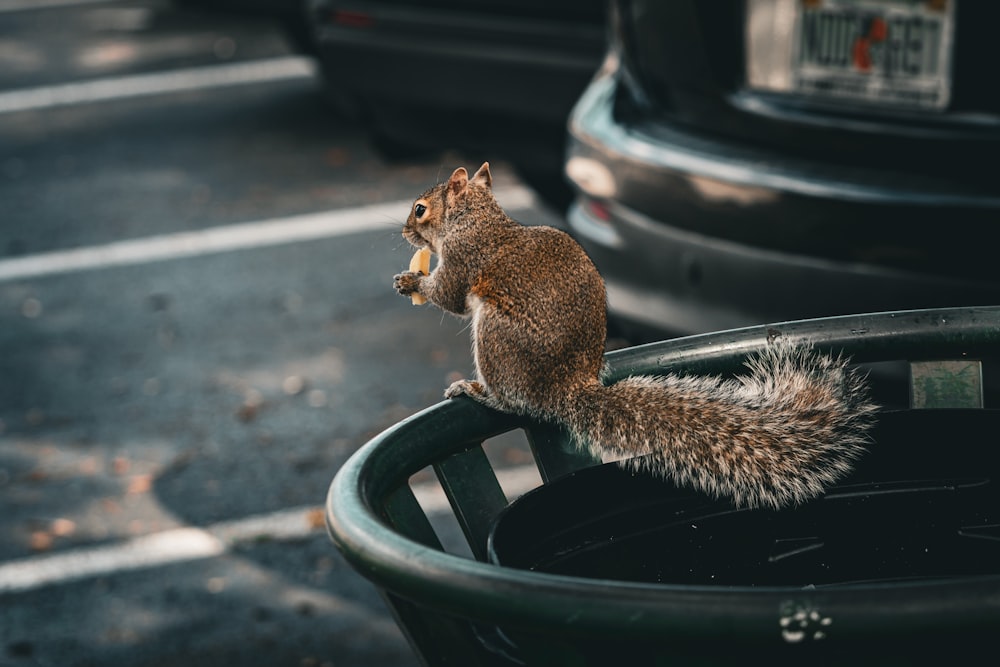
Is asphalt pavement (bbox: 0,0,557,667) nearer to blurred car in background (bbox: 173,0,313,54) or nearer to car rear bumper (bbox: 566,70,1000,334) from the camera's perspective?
blurred car in background (bbox: 173,0,313,54)

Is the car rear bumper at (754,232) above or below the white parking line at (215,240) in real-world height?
above

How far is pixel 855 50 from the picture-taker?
3.12 m

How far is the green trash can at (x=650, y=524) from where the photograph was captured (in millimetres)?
1028

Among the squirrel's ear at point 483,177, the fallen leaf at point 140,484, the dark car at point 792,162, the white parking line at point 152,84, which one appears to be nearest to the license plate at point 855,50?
the dark car at point 792,162

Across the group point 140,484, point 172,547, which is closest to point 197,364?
point 140,484

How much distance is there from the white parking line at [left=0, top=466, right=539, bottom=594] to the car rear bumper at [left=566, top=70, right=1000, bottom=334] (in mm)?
885

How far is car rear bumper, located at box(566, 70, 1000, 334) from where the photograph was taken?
2912 millimetres

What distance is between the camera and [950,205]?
288 centimetres

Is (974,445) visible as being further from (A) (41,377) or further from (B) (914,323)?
(A) (41,377)

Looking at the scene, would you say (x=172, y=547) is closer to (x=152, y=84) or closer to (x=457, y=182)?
(x=457, y=182)

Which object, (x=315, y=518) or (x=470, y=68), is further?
(x=470, y=68)

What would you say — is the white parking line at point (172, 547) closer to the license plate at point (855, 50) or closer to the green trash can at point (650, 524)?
the license plate at point (855, 50)

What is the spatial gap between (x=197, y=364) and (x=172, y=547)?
1.41 metres

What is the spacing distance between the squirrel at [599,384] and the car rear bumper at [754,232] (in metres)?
1.21
